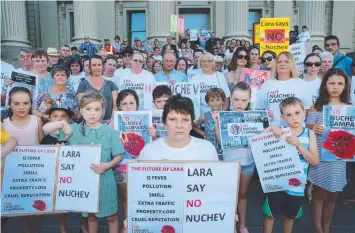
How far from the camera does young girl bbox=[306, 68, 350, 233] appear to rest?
3.53 m

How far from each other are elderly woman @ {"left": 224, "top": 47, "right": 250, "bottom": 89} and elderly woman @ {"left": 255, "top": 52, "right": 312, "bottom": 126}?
132cm

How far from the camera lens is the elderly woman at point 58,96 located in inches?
177

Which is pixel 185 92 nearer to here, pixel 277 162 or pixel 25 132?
pixel 277 162

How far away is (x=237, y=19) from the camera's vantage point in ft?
54.5

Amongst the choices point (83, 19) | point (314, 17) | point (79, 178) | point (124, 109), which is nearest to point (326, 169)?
point (124, 109)

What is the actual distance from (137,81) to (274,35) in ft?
14.4

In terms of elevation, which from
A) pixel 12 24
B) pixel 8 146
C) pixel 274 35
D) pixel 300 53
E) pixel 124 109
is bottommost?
pixel 8 146

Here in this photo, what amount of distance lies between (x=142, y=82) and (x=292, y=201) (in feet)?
8.98

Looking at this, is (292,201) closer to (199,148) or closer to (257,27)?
(199,148)

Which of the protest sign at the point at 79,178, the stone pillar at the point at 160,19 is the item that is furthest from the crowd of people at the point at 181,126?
the stone pillar at the point at 160,19

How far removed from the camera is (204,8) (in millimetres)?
20484

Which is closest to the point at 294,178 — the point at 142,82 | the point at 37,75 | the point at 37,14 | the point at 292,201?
the point at 292,201

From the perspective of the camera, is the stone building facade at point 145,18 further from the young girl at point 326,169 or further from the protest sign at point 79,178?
the protest sign at point 79,178

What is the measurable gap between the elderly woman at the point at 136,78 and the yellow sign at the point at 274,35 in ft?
12.6
